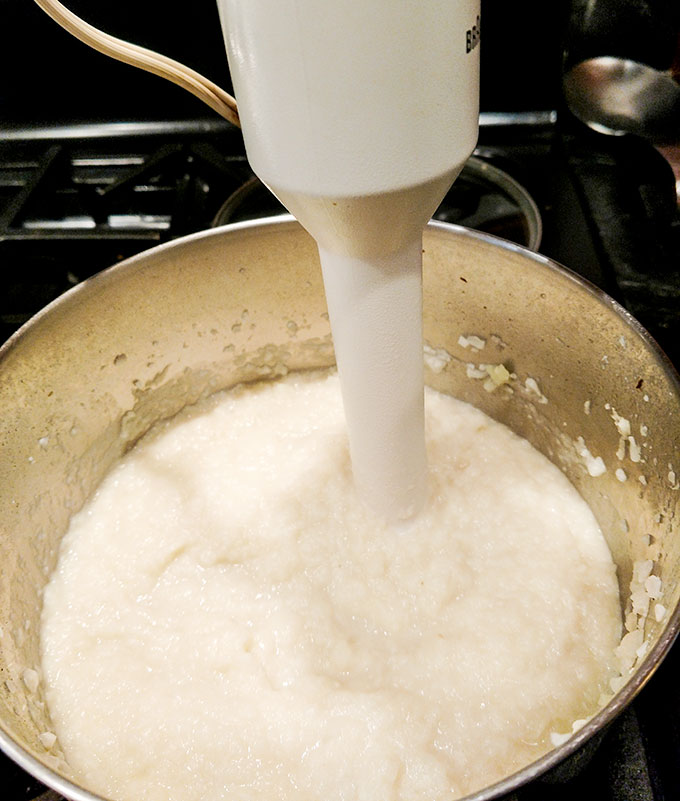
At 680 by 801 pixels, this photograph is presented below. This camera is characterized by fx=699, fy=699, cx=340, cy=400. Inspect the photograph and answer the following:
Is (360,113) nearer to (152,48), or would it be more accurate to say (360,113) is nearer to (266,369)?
(266,369)

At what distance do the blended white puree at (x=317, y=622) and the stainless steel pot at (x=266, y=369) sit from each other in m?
0.04

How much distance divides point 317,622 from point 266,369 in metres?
0.37

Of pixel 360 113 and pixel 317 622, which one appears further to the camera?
pixel 317 622

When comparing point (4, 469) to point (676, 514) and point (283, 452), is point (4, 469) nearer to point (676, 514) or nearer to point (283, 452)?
point (283, 452)

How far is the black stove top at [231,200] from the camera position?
2.81ft

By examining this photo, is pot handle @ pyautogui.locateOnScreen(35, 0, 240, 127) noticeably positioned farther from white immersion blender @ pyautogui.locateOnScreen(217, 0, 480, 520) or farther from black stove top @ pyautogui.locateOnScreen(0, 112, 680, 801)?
black stove top @ pyautogui.locateOnScreen(0, 112, 680, 801)

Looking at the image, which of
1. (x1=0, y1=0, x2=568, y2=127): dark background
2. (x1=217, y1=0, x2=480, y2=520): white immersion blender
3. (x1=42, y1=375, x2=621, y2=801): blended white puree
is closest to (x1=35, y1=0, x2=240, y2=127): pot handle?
(x1=217, y1=0, x2=480, y2=520): white immersion blender

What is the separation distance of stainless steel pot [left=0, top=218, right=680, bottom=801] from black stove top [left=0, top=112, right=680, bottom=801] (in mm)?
140

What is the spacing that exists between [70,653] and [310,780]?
27cm

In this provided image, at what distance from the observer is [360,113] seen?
389mm

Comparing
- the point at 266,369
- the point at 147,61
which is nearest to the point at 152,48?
the point at 266,369

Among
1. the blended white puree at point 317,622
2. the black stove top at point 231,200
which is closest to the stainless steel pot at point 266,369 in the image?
the blended white puree at point 317,622

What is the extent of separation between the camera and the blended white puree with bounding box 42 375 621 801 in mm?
590

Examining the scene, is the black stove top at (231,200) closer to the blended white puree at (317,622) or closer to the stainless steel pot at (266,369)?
the stainless steel pot at (266,369)
